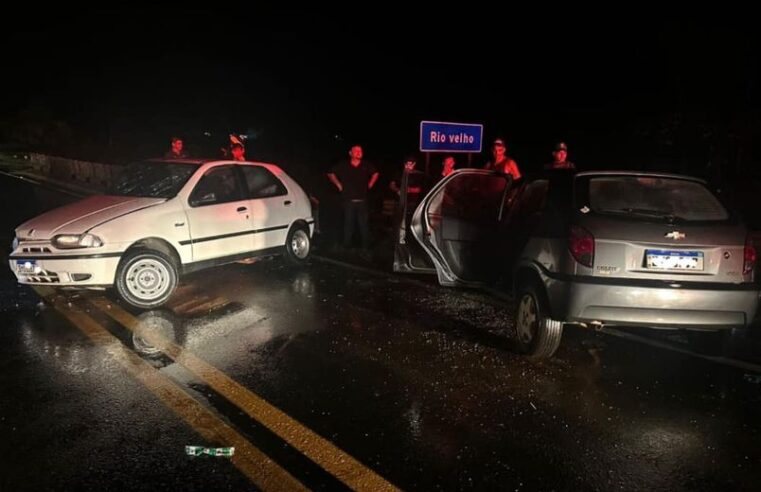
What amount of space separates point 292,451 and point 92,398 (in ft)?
5.17

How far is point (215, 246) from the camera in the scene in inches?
272

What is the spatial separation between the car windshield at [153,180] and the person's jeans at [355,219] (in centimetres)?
291

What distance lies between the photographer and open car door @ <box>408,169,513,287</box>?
593 cm

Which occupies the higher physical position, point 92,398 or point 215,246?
point 215,246

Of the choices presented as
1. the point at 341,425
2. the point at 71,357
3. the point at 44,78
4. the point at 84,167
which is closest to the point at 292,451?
the point at 341,425

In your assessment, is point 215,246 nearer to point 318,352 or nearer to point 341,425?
point 318,352

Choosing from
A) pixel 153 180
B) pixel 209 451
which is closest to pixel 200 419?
pixel 209 451

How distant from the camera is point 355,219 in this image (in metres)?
9.51

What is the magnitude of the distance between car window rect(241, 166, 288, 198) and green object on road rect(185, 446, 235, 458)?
4.55m

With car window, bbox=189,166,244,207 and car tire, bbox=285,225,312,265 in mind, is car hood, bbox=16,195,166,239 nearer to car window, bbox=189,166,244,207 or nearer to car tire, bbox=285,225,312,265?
A: car window, bbox=189,166,244,207

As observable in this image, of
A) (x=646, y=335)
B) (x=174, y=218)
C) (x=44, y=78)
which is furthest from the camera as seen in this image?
(x=44, y=78)

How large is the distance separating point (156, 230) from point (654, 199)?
4694mm

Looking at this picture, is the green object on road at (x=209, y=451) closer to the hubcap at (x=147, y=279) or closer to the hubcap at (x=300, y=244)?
the hubcap at (x=147, y=279)

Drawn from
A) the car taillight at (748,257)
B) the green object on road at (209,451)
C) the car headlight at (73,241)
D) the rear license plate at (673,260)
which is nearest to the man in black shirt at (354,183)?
the car headlight at (73,241)
